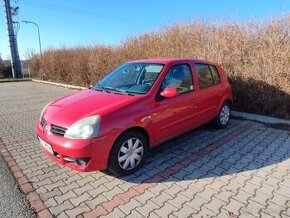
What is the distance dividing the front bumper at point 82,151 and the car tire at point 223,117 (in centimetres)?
310

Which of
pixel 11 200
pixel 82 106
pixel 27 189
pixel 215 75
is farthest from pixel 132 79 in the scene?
pixel 11 200

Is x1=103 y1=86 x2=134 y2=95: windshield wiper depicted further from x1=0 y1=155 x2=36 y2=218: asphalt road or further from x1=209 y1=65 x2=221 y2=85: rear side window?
x1=209 y1=65 x2=221 y2=85: rear side window

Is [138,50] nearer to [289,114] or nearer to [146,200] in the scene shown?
[289,114]

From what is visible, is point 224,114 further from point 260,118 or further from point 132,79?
point 132,79

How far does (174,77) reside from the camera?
170 inches

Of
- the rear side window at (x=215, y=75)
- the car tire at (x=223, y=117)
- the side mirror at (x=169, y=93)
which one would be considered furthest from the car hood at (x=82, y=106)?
the car tire at (x=223, y=117)

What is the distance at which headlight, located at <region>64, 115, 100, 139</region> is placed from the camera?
3.17 meters

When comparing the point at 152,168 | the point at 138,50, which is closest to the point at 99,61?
the point at 138,50

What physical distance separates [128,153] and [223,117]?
120 inches

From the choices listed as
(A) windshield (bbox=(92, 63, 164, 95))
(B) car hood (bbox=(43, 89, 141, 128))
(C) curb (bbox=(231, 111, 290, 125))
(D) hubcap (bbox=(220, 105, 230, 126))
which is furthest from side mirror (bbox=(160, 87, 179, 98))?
(C) curb (bbox=(231, 111, 290, 125))

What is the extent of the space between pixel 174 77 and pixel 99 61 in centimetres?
980

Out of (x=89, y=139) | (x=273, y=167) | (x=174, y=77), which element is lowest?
(x=273, y=167)

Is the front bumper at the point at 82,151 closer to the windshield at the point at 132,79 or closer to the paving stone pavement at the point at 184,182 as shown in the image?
the paving stone pavement at the point at 184,182

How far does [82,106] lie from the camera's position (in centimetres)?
367
